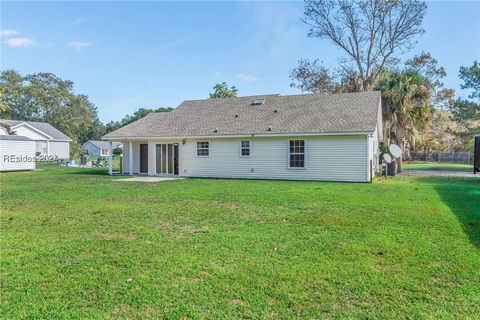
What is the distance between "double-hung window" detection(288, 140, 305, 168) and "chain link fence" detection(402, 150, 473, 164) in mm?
24782

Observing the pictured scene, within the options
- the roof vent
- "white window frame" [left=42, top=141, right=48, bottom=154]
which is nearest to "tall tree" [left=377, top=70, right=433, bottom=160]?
the roof vent

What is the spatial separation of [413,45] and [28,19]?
32.1 meters

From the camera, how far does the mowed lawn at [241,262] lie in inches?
137

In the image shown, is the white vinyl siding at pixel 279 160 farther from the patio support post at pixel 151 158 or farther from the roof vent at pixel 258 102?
the roof vent at pixel 258 102

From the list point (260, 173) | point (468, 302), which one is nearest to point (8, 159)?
point (260, 173)

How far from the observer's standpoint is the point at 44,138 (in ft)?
145

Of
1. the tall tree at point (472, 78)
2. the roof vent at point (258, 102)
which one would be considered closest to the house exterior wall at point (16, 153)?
the roof vent at point (258, 102)

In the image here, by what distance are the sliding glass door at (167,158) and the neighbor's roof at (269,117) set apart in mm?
906

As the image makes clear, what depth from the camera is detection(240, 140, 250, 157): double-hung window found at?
738 inches

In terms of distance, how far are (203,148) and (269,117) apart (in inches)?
164

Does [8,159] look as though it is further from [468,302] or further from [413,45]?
[413,45]

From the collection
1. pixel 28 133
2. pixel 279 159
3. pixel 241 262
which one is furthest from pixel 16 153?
pixel 241 262

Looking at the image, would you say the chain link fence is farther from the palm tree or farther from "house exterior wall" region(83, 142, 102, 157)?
"house exterior wall" region(83, 142, 102, 157)

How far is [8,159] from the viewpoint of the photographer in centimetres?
2470
